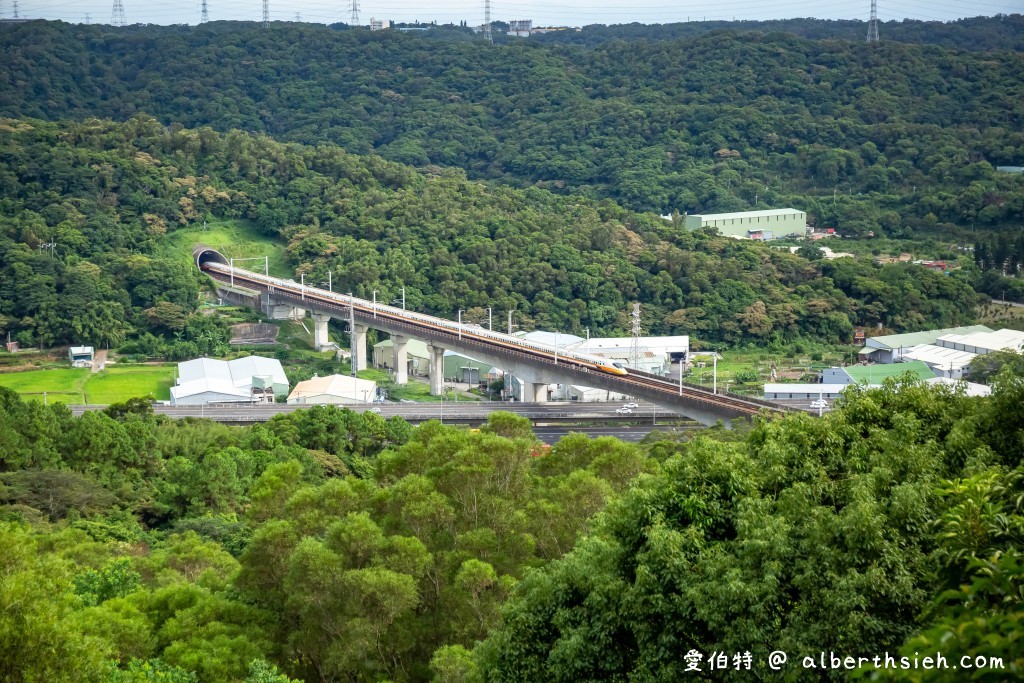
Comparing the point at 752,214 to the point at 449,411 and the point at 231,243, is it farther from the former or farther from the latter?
the point at 449,411

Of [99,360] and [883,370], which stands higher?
[883,370]

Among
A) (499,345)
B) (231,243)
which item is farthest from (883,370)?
(231,243)

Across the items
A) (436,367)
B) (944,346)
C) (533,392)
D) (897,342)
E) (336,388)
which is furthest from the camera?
(897,342)

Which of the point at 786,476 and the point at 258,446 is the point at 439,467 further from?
the point at 258,446

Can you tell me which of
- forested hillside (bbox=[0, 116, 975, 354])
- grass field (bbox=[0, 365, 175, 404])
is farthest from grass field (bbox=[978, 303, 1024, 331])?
grass field (bbox=[0, 365, 175, 404])

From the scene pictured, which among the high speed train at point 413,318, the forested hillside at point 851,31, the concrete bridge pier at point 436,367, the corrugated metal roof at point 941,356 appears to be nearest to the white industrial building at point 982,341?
the corrugated metal roof at point 941,356

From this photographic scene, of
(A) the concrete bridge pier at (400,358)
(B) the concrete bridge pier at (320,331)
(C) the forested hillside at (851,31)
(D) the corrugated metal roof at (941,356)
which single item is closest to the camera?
(D) the corrugated metal roof at (941,356)

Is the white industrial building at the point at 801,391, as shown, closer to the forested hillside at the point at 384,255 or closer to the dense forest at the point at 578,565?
the forested hillside at the point at 384,255
